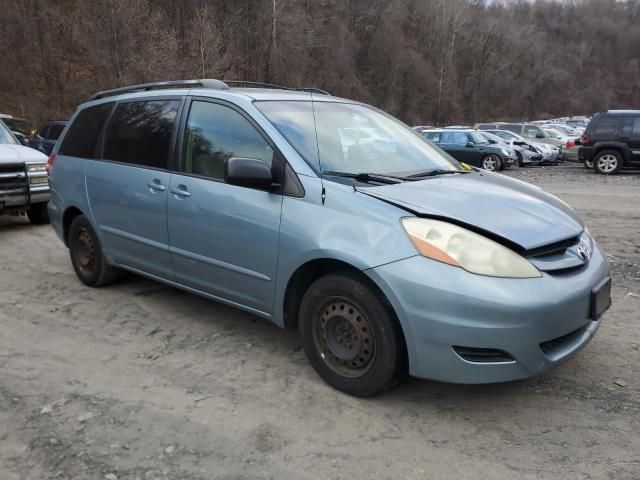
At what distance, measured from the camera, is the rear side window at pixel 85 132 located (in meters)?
4.92

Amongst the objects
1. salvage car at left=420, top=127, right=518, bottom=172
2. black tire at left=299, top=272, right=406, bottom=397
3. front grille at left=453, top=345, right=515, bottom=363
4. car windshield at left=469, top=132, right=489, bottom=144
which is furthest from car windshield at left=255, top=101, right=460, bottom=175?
car windshield at left=469, top=132, right=489, bottom=144

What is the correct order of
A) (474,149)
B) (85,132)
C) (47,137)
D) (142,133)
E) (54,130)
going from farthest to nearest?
(474,149), (54,130), (47,137), (85,132), (142,133)

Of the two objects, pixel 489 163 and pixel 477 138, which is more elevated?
pixel 477 138

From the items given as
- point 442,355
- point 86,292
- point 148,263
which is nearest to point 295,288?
point 442,355

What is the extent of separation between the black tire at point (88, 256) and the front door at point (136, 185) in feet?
0.69

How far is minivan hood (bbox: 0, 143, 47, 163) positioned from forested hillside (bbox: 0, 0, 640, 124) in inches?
648

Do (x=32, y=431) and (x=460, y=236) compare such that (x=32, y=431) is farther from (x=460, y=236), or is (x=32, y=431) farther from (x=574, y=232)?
(x=574, y=232)

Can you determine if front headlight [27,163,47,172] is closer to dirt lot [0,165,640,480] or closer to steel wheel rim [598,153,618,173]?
dirt lot [0,165,640,480]

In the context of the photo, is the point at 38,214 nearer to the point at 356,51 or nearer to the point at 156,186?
the point at 156,186

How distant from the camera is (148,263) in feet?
14.2

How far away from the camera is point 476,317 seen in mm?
2652

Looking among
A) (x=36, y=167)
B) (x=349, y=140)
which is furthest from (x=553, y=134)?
(x=349, y=140)

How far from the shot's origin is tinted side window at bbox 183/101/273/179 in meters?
3.58

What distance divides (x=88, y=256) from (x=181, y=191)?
1.80m
